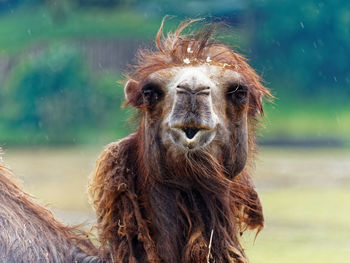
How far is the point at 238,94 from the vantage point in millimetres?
3795

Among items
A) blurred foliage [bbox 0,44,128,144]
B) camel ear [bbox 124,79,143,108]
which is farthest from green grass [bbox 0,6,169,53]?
camel ear [bbox 124,79,143,108]

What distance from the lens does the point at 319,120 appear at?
20.3 meters

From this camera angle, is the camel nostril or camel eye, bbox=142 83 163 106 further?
camel eye, bbox=142 83 163 106

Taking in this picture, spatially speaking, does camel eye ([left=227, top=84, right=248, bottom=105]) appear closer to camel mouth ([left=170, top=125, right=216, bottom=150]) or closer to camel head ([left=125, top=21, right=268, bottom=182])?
camel head ([left=125, top=21, right=268, bottom=182])

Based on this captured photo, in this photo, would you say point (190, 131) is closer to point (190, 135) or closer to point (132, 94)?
point (190, 135)

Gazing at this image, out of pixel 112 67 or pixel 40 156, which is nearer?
pixel 40 156

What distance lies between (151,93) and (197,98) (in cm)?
38

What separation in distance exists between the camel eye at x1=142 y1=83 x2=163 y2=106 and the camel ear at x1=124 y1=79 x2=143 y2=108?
191 millimetres

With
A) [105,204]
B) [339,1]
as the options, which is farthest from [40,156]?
[105,204]

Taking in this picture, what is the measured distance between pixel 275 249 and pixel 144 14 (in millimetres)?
14357

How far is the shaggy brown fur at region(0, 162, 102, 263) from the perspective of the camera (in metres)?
3.76

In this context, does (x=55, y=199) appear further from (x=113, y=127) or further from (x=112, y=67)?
(x=112, y=67)

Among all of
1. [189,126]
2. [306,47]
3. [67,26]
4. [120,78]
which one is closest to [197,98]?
[189,126]

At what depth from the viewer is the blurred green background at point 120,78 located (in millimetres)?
18594
